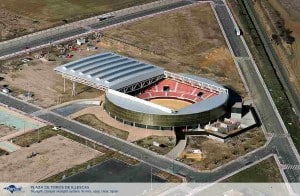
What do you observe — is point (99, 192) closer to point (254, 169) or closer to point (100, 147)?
point (100, 147)

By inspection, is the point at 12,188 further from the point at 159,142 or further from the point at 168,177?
the point at 159,142

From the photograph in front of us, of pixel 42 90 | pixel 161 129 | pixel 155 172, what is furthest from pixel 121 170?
pixel 42 90

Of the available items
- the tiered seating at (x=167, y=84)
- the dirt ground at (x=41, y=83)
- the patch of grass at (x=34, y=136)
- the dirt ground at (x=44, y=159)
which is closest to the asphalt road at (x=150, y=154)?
the patch of grass at (x=34, y=136)

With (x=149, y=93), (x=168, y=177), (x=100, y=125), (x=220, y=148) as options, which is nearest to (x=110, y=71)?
(x=149, y=93)

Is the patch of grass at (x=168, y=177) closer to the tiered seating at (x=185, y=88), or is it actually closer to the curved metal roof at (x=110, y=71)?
the curved metal roof at (x=110, y=71)

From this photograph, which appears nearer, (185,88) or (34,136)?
(34,136)
